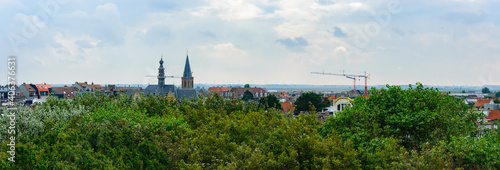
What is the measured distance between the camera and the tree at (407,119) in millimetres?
24344

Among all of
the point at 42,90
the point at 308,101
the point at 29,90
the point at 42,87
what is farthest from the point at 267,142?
the point at 42,87

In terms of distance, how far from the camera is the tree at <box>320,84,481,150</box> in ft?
79.9

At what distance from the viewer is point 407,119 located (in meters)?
24.7

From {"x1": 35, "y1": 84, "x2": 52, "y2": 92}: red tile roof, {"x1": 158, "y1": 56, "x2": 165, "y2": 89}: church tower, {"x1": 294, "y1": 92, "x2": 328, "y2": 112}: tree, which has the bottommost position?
{"x1": 294, "y1": 92, "x2": 328, "y2": 112}: tree

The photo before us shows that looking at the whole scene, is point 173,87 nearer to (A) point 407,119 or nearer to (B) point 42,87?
(B) point 42,87

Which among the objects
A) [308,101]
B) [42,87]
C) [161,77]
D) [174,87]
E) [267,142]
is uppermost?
[161,77]

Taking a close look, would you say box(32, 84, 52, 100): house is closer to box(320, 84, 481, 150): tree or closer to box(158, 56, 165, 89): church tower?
box(158, 56, 165, 89): church tower

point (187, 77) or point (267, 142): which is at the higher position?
point (187, 77)

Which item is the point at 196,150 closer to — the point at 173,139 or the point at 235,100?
the point at 173,139

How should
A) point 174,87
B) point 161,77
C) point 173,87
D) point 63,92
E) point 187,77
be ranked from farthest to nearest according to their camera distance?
point 187,77 < point 63,92 < point 161,77 < point 174,87 < point 173,87

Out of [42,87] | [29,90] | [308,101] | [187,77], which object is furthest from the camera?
[187,77]

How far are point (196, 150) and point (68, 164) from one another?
563 cm

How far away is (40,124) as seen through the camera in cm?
2620

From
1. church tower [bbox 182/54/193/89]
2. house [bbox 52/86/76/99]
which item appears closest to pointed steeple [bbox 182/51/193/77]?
church tower [bbox 182/54/193/89]
